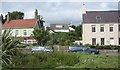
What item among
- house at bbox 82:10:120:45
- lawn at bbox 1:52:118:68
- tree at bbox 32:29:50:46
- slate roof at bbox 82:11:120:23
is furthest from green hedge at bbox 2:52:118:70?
slate roof at bbox 82:11:120:23

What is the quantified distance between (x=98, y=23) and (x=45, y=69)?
141 feet

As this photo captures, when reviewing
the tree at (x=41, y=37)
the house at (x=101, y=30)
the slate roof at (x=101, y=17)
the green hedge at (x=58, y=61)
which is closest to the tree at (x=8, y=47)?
the green hedge at (x=58, y=61)

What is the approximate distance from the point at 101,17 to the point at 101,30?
259 cm

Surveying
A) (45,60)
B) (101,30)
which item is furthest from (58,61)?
(101,30)

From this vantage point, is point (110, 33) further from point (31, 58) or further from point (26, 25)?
point (31, 58)

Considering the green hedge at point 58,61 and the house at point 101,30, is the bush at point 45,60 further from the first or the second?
the house at point 101,30

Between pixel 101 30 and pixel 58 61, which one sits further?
pixel 101 30

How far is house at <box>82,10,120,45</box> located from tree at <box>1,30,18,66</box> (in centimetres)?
3978

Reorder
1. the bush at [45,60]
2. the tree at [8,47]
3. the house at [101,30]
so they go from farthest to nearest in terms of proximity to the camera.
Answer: the house at [101,30], the bush at [45,60], the tree at [8,47]

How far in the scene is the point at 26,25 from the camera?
7438 cm

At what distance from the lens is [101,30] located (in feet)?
199

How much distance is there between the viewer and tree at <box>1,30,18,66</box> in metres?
20.1

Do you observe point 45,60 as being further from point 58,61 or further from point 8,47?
point 8,47

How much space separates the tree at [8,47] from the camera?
20.1 metres
